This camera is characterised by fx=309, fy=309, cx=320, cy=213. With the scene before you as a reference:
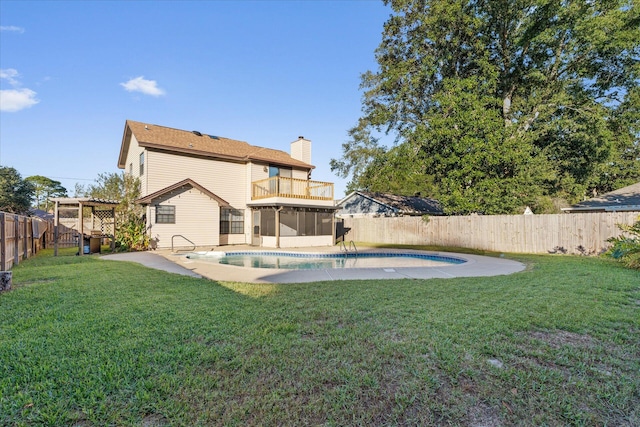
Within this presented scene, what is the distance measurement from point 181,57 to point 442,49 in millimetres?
14773

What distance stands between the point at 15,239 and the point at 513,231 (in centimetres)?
1885

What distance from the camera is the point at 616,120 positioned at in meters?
17.5

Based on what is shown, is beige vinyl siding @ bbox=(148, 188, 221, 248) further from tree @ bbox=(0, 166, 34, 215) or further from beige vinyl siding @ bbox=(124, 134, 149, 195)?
tree @ bbox=(0, 166, 34, 215)

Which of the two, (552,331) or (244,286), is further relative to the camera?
(244,286)

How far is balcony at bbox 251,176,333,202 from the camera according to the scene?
54.4 ft

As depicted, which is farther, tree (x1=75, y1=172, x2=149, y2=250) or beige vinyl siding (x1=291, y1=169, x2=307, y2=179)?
beige vinyl siding (x1=291, y1=169, x2=307, y2=179)

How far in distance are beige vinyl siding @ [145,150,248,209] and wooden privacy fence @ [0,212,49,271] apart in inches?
182

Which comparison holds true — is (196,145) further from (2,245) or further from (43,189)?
A: (43,189)

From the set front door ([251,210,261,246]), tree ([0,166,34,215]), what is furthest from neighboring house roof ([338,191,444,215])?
tree ([0,166,34,215])

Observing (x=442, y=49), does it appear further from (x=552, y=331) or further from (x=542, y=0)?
(x=552, y=331)

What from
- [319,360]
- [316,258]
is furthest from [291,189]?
[319,360]

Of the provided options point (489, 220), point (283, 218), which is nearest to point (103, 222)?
point (283, 218)

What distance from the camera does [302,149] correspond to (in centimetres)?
2084

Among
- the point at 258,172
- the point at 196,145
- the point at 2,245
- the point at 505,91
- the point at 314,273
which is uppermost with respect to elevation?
the point at 505,91
